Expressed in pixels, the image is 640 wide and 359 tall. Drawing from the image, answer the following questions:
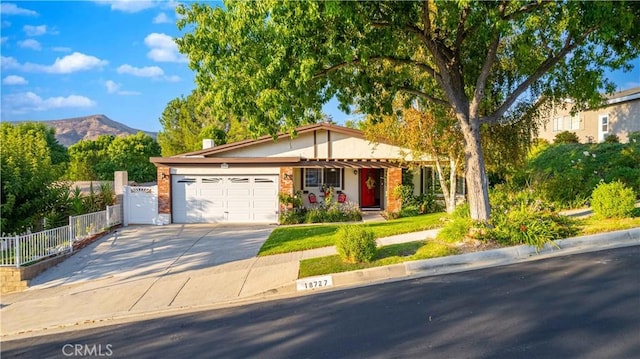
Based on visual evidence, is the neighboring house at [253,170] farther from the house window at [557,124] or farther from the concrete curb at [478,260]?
the house window at [557,124]

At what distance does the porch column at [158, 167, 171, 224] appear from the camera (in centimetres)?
1842

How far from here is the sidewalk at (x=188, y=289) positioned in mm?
7922

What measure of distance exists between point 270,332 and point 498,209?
7842 mm

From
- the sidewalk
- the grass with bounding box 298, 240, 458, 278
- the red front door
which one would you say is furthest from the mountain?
the grass with bounding box 298, 240, 458, 278

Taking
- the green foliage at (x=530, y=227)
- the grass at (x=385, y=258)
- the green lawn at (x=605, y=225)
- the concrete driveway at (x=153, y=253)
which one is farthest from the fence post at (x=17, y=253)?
the green lawn at (x=605, y=225)

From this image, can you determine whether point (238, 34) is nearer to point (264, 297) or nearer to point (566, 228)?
point (264, 297)

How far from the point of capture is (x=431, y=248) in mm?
9555

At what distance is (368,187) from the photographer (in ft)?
69.1

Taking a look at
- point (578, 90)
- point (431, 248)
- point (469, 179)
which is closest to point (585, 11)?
point (578, 90)

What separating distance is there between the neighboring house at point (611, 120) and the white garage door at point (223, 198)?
12.6 metres

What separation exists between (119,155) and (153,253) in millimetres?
36849

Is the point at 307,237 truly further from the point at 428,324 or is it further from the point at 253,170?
the point at 428,324

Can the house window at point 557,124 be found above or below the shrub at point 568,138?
above

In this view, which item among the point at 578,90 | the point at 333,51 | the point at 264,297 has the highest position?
the point at 333,51
